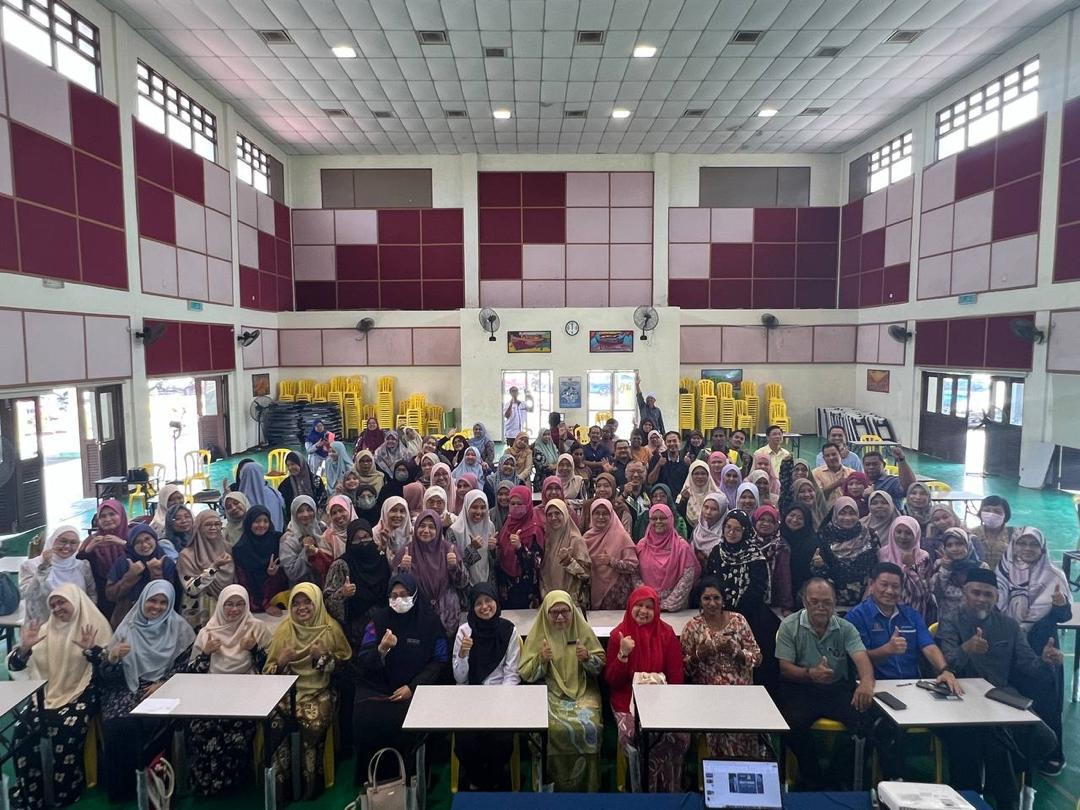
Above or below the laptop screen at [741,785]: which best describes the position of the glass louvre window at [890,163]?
above

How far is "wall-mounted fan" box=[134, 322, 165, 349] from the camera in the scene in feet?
36.8

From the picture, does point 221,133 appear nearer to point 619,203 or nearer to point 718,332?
point 619,203

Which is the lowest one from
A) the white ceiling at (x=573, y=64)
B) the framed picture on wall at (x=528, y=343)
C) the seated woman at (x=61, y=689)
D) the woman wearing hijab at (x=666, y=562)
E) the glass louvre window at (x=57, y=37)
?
the seated woman at (x=61, y=689)

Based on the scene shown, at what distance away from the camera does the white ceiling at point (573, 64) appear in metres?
10.2

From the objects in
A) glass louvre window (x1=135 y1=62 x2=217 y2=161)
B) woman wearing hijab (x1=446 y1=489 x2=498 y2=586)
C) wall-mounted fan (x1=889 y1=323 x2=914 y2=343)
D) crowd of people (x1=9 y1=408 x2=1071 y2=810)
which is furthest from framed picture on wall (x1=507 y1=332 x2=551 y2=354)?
crowd of people (x1=9 y1=408 x2=1071 y2=810)

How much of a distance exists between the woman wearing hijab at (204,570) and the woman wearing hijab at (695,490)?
4.20 metres

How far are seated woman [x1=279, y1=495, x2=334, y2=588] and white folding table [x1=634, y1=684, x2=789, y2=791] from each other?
8.51 feet

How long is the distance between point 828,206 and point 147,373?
17487mm

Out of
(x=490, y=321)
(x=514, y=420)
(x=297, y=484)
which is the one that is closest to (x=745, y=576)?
(x=297, y=484)

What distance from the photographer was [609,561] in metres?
4.91

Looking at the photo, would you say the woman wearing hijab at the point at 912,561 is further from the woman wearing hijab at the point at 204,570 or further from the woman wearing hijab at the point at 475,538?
the woman wearing hijab at the point at 204,570

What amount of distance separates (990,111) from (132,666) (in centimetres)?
1595

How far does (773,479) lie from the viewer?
7.21 meters

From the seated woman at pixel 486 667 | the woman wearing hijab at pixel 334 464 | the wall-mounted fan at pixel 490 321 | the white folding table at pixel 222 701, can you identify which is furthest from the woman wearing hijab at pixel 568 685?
the wall-mounted fan at pixel 490 321
